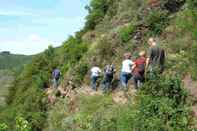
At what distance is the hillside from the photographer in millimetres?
14438

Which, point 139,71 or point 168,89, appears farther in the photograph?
point 139,71

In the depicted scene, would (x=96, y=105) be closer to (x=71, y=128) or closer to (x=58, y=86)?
(x=71, y=128)

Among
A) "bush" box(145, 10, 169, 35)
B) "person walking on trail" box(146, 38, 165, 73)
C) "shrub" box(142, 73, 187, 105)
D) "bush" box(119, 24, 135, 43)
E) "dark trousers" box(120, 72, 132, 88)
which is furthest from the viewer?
"bush" box(119, 24, 135, 43)

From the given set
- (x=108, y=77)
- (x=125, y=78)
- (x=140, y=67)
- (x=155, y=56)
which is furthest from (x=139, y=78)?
(x=108, y=77)

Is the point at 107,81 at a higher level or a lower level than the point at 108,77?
lower

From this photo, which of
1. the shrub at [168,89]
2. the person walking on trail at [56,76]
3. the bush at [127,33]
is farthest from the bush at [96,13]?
the shrub at [168,89]

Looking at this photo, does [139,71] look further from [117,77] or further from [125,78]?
[117,77]

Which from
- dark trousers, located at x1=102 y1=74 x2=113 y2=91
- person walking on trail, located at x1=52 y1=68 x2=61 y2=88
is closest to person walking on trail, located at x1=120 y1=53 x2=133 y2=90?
dark trousers, located at x1=102 y1=74 x2=113 y2=91

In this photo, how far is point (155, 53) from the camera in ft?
53.8

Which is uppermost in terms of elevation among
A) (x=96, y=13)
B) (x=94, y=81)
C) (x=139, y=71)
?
(x=96, y=13)

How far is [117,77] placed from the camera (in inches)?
846

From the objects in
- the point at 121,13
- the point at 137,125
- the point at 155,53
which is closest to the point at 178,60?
the point at 155,53

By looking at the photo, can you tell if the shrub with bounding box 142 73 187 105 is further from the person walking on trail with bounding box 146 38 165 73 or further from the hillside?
the person walking on trail with bounding box 146 38 165 73

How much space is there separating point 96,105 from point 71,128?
1.43 metres
